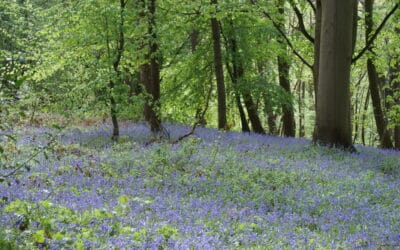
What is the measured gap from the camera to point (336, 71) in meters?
13.0

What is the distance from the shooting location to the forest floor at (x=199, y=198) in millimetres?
5066

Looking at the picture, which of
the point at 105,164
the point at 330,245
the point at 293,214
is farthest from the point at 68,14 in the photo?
the point at 330,245

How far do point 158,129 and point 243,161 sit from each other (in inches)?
209

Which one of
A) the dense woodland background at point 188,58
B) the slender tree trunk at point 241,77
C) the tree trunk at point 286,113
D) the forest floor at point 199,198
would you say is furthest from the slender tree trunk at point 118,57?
the tree trunk at point 286,113

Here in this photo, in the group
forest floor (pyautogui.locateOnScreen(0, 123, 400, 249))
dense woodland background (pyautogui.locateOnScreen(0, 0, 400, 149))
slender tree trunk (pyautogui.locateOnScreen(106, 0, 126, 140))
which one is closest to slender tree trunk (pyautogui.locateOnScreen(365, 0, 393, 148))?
dense woodland background (pyautogui.locateOnScreen(0, 0, 400, 149))

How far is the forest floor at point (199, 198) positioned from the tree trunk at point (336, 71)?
90 centimetres

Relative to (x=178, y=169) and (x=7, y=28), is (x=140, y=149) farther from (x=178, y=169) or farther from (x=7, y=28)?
(x=7, y=28)

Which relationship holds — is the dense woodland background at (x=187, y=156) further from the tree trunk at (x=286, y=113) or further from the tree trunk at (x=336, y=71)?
the tree trunk at (x=286, y=113)

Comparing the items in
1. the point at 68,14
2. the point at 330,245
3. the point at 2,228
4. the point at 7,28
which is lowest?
the point at 330,245

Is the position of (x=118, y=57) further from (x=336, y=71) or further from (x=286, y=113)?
(x=286, y=113)

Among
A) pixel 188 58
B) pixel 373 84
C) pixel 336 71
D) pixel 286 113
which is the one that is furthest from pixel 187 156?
pixel 286 113

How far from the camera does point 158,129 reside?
15180 millimetres

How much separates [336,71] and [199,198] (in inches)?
288

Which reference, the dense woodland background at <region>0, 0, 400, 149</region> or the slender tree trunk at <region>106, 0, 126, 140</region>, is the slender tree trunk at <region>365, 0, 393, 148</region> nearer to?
the dense woodland background at <region>0, 0, 400, 149</region>
